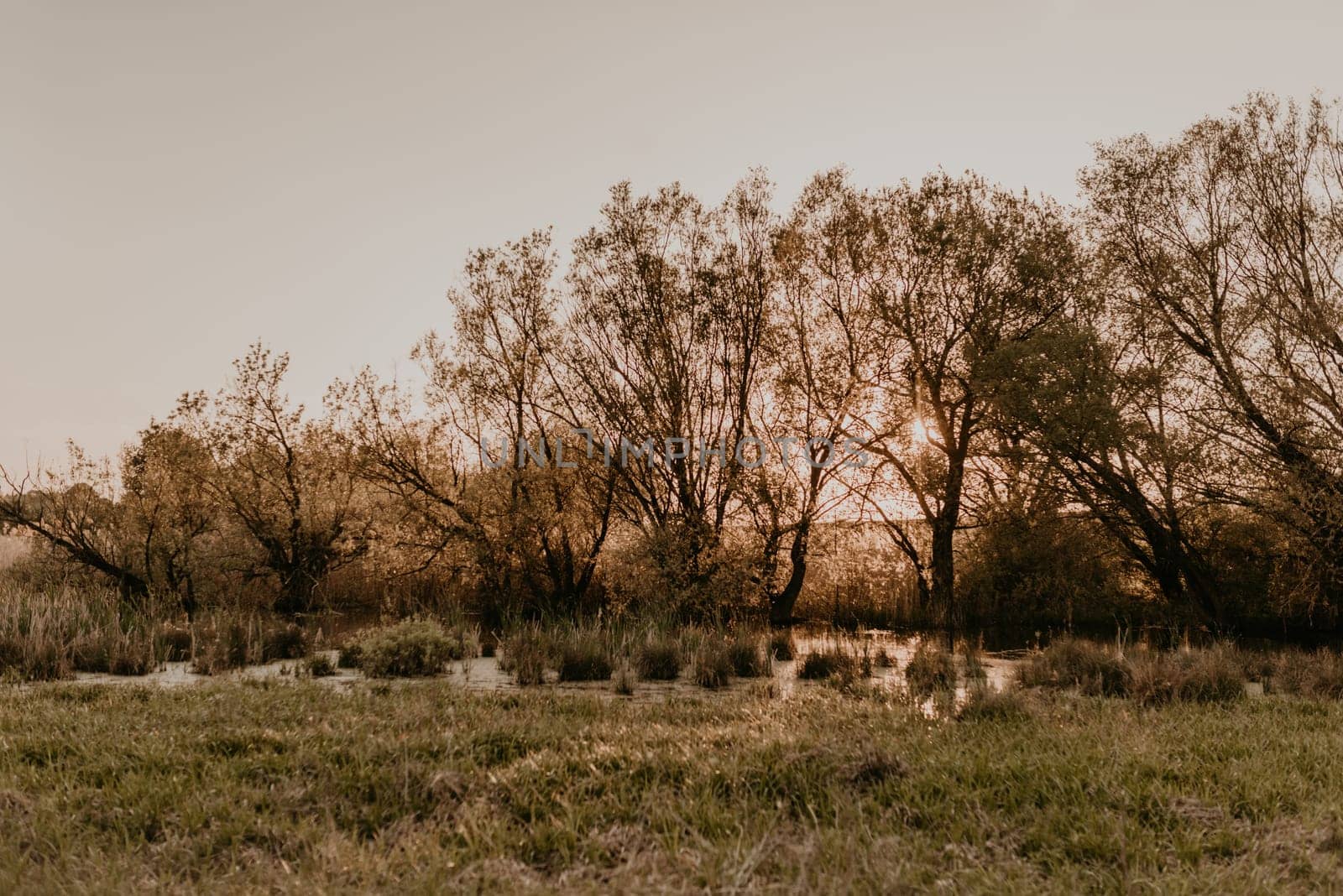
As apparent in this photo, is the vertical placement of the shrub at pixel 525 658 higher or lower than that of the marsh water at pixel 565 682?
higher

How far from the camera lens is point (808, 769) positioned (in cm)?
648

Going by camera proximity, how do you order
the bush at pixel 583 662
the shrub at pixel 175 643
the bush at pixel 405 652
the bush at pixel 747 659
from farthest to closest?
the shrub at pixel 175 643
the bush at pixel 747 659
the bush at pixel 583 662
the bush at pixel 405 652

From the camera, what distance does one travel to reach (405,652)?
41.2 ft

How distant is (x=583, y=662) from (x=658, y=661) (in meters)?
1.18

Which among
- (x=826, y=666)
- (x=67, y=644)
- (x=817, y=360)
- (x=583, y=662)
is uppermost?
(x=817, y=360)

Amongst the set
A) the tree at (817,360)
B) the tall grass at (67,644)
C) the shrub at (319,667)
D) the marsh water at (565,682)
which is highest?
the tree at (817,360)

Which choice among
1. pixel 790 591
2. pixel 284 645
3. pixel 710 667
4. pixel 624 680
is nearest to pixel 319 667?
pixel 284 645

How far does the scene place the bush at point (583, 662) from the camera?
12.6m

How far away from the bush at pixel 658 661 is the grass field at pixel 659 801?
163 inches

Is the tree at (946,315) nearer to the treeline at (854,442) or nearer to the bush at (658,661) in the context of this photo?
the treeline at (854,442)

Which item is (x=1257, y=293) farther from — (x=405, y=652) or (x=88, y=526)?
(x=88, y=526)

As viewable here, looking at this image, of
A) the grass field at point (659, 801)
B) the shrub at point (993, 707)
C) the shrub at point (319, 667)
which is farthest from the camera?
the shrub at point (319, 667)

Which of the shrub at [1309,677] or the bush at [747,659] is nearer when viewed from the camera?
the shrub at [1309,677]

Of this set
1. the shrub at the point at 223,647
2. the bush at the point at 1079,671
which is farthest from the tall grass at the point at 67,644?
the bush at the point at 1079,671
